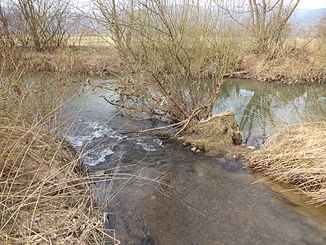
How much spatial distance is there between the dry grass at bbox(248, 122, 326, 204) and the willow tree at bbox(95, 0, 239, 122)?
2136mm

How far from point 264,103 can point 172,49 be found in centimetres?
625

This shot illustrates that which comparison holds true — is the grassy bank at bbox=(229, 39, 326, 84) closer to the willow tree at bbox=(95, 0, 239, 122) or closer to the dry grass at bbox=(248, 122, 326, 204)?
the willow tree at bbox=(95, 0, 239, 122)

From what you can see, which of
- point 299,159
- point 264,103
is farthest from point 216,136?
point 264,103

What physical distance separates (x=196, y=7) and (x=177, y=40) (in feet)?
3.27

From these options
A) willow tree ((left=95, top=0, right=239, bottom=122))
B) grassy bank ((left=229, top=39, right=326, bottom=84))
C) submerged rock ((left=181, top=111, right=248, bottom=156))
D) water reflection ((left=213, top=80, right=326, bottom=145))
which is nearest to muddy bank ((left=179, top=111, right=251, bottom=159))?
submerged rock ((left=181, top=111, right=248, bottom=156))

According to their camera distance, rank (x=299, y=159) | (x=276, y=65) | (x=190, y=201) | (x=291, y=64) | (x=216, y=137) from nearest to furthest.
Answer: (x=190, y=201)
(x=299, y=159)
(x=216, y=137)
(x=291, y=64)
(x=276, y=65)

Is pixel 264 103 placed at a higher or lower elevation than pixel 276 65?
lower

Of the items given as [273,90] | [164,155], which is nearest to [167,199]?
[164,155]

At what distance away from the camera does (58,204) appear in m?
3.08

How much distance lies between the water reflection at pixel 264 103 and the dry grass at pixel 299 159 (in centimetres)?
122

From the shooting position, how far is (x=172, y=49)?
20.1 feet

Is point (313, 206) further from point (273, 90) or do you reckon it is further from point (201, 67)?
point (273, 90)

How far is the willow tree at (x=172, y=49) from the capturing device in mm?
5969

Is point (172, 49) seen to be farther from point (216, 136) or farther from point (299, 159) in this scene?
point (299, 159)
